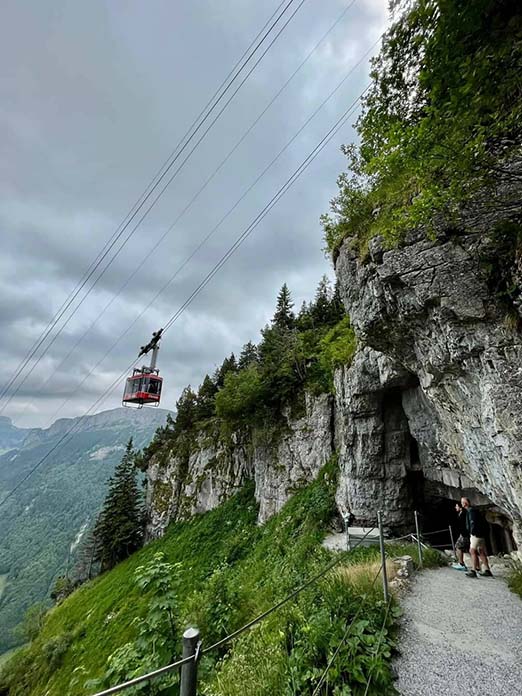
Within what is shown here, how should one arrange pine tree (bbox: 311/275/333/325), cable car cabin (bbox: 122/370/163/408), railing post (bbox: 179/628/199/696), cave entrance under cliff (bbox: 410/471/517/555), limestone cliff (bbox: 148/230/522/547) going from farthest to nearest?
pine tree (bbox: 311/275/333/325)
cable car cabin (bbox: 122/370/163/408)
cave entrance under cliff (bbox: 410/471/517/555)
limestone cliff (bbox: 148/230/522/547)
railing post (bbox: 179/628/199/696)

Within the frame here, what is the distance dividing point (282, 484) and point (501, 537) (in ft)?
32.4

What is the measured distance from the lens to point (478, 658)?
3488 millimetres

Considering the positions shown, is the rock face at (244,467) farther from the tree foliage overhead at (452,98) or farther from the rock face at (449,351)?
the tree foliage overhead at (452,98)

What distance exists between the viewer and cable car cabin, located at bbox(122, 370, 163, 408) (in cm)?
1505

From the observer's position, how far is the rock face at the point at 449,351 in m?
5.32

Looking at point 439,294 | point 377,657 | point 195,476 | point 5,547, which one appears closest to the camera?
point 377,657

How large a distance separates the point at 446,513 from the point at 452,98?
16.1 m

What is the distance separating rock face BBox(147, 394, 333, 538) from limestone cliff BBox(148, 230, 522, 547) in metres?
0.10

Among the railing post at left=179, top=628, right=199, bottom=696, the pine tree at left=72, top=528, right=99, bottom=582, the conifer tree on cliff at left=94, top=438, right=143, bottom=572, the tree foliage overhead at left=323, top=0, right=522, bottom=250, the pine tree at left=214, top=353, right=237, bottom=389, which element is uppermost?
the pine tree at left=214, top=353, right=237, bottom=389

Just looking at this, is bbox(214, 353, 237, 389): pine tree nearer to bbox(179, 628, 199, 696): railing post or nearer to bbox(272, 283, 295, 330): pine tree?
bbox(272, 283, 295, 330): pine tree

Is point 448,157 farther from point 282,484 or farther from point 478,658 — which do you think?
point 282,484

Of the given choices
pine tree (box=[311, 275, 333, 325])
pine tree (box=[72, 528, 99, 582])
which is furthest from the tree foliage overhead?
pine tree (box=[72, 528, 99, 582])

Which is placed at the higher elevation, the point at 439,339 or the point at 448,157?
the point at 448,157

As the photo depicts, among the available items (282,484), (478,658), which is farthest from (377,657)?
(282,484)
